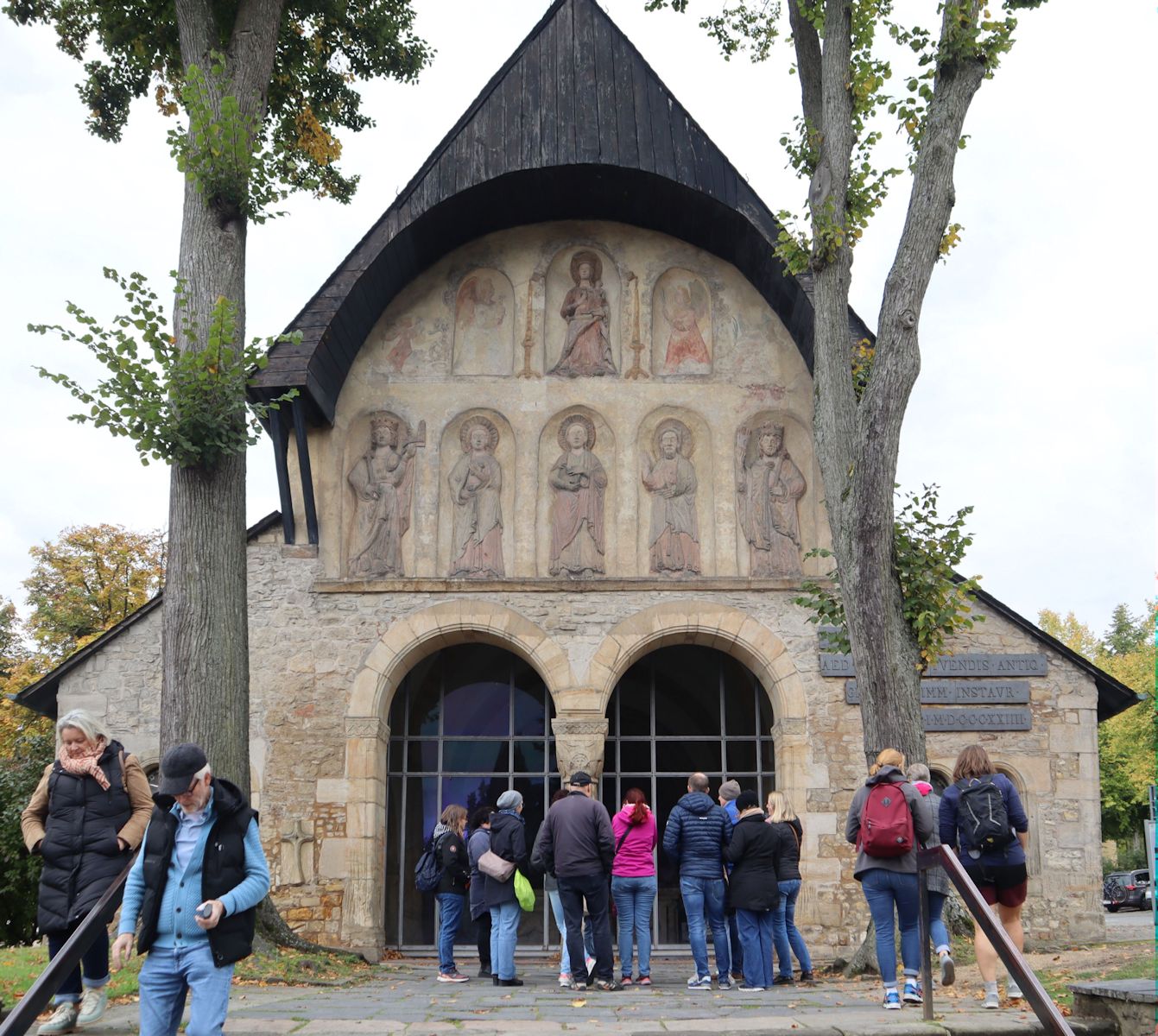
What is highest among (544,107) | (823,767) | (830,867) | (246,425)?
(544,107)

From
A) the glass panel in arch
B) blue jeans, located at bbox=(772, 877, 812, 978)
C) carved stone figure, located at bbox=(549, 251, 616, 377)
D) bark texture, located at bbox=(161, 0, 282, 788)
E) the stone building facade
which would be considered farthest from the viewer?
the glass panel in arch

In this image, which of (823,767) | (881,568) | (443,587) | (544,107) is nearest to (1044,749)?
(823,767)

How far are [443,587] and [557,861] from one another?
19.4ft

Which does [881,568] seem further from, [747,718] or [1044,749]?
[747,718]

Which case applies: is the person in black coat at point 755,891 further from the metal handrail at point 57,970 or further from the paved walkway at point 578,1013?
the metal handrail at point 57,970

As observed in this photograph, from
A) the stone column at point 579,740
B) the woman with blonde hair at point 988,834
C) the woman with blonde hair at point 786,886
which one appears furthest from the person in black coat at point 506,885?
the stone column at point 579,740

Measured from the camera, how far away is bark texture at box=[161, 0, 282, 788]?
33.6 feet

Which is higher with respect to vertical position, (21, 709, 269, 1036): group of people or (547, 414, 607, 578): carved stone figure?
(547, 414, 607, 578): carved stone figure

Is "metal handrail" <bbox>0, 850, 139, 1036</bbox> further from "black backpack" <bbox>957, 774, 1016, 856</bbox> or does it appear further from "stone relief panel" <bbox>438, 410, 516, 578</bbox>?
"stone relief panel" <bbox>438, 410, 516, 578</bbox>

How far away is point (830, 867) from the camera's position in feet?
46.5

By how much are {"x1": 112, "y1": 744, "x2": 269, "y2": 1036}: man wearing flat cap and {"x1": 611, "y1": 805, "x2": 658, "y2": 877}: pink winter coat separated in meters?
5.05

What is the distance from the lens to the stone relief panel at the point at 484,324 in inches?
628

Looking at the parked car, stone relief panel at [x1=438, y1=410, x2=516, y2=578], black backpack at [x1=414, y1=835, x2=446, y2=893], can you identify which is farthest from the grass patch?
the parked car

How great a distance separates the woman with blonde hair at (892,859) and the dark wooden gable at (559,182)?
7.86m
